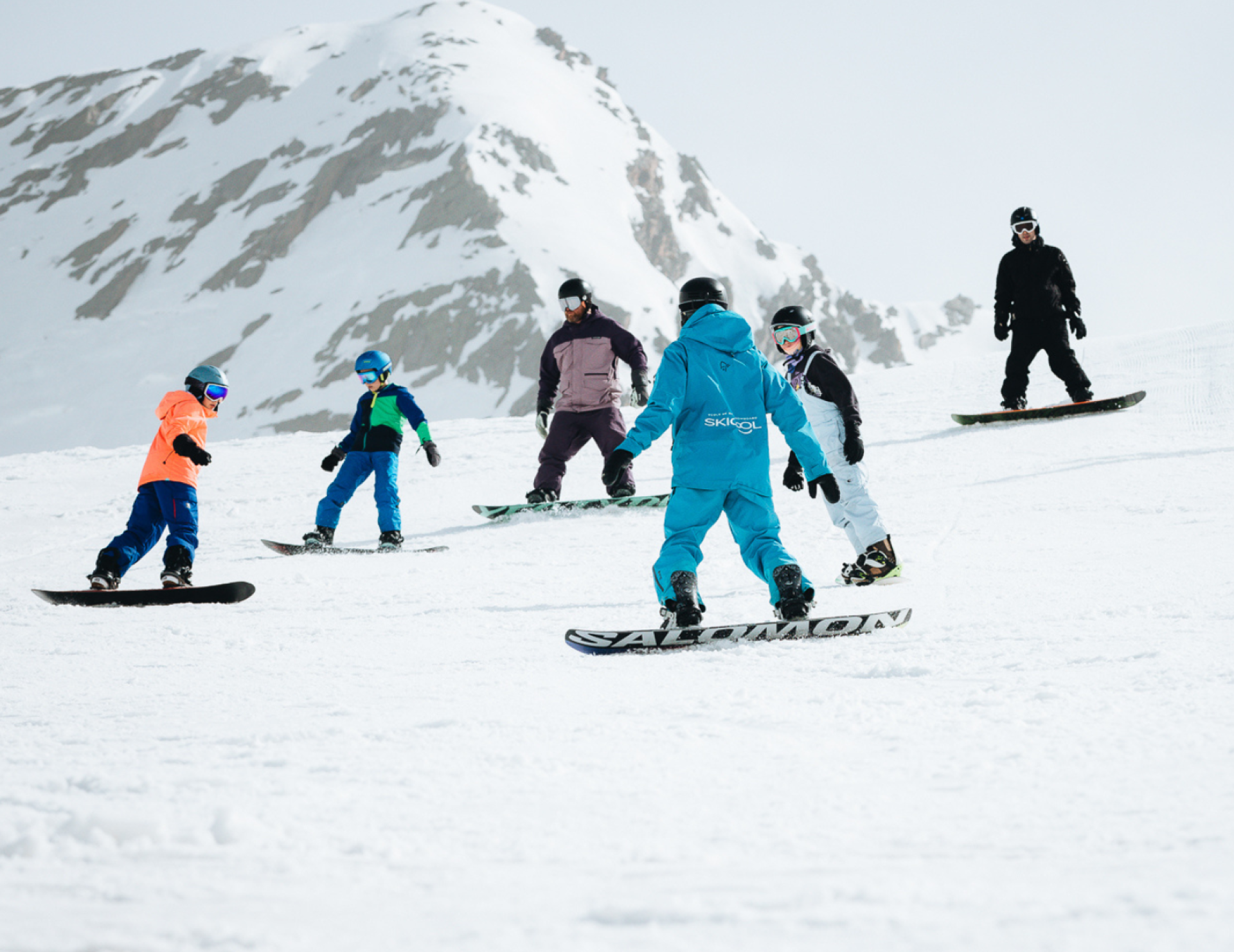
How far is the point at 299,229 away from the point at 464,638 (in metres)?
115

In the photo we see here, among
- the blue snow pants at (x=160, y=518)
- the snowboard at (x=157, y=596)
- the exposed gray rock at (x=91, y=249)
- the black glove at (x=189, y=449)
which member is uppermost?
the exposed gray rock at (x=91, y=249)

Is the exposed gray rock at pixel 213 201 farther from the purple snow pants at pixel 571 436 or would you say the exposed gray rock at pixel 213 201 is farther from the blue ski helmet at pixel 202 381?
the blue ski helmet at pixel 202 381

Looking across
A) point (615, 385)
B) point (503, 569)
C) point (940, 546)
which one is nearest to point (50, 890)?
point (503, 569)

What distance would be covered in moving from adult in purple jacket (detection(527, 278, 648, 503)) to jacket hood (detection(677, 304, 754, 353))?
3.60 m

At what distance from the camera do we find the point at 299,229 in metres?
110

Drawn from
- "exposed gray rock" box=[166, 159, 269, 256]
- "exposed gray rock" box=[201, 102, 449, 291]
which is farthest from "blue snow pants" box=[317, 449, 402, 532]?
"exposed gray rock" box=[166, 159, 269, 256]

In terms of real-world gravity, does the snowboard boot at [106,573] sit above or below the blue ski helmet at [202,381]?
below

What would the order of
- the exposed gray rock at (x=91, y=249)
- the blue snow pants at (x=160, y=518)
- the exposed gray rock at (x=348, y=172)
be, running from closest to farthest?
1. the blue snow pants at (x=160, y=518)
2. the exposed gray rock at (x=348, y=172)
3. the exposed gray rock at (x=91, y=249)

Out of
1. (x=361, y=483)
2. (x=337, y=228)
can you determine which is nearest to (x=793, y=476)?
(x=361, y=483)

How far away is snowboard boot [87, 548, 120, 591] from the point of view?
4965 millimetres

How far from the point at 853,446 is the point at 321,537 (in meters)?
3.70

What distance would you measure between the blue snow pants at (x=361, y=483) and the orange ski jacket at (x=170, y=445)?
1475 mm

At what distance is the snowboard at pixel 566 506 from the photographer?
24.0ft

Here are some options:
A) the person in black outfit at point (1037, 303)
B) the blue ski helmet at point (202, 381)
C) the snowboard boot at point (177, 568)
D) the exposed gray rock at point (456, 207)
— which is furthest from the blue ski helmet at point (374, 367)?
the exposed gray rock at point (456, 207)
